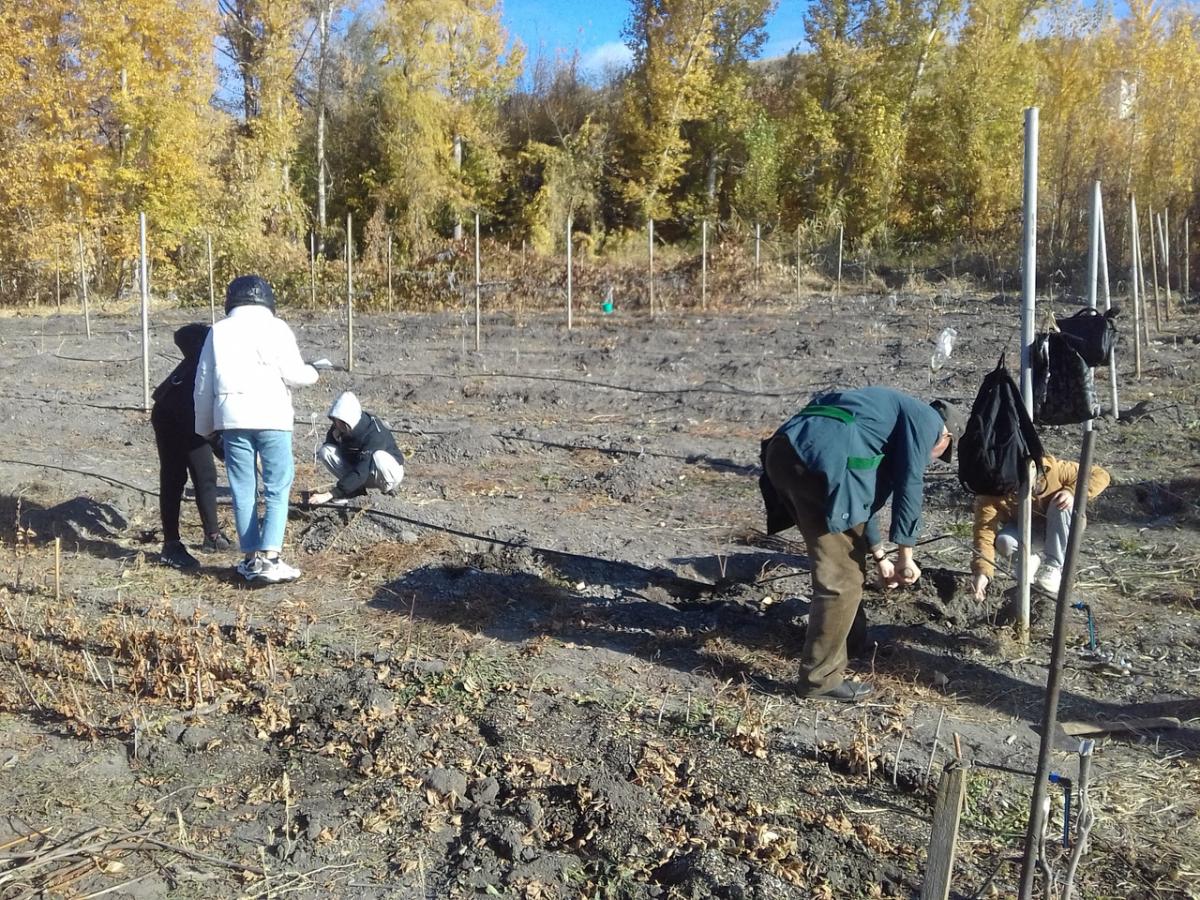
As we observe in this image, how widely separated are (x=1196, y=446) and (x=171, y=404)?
7725 mm

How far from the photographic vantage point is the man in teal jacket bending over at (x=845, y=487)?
408 centimetres

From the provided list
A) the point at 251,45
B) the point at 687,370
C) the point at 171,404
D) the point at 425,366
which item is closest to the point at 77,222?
the point at 251,45

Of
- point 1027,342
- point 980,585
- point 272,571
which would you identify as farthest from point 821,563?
point 272,571

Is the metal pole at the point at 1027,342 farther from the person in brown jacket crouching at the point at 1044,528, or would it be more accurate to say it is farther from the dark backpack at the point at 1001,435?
the person in brown jacket crouching at the point at 1044,528

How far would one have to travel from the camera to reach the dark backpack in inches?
177

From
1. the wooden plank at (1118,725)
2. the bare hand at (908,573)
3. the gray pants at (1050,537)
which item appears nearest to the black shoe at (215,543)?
the bare hand at (908,573)

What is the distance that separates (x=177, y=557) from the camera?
20.1 ft

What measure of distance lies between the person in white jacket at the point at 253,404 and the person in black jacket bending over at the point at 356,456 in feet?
3.20

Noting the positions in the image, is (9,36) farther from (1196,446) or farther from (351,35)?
(1196,446)

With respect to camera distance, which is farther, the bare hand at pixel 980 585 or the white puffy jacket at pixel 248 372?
the white puffy jacket at pixel 248 372

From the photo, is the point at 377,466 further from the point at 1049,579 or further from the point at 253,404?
the point at 1049,579

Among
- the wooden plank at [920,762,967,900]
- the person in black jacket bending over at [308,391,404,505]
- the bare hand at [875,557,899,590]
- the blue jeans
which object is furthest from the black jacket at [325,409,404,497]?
the wooden plank at [920,762,967,900]

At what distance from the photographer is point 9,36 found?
23547 mm

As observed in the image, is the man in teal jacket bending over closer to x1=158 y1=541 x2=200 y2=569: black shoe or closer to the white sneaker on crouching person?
the white sneaker on crouching person
